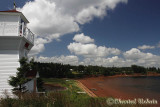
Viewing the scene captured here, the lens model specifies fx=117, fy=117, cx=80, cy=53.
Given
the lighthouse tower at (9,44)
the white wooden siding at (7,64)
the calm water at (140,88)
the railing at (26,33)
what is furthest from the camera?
the calm water at (140,88)

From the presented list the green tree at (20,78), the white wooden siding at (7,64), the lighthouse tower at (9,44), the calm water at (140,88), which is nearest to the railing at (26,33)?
the lighthouse tower at (9,44)

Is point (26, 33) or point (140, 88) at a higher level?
point (26, 33)

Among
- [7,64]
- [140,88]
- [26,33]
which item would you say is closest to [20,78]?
[7,64]

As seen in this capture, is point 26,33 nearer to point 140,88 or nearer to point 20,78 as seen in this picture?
point 20,78

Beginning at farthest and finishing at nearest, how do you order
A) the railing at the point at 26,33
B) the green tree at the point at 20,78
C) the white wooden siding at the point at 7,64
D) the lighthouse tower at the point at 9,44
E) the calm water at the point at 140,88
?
the calm water at the point at 140,88
the railing at the point at 26,33
the white wooden siding at the point at 7,64
the lighthouse tower at the point at 9,44
the green tree at the point at 20,78

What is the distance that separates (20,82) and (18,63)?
1.97 m

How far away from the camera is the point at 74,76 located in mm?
48875

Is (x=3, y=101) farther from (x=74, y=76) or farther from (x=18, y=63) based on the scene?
(x=74, y=76)

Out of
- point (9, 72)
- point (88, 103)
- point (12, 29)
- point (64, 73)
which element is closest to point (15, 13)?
point (12, 29)

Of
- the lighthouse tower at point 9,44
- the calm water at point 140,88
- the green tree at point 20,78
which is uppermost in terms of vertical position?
the lighthouse tower at point 9,44

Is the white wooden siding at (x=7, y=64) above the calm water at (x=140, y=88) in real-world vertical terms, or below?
above

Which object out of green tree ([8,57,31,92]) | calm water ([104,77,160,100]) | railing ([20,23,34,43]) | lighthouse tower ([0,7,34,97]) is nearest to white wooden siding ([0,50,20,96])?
lighthouse tower ([0,7,34,97])

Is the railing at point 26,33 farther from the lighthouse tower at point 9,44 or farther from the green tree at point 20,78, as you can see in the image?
the green tree at point 20,78

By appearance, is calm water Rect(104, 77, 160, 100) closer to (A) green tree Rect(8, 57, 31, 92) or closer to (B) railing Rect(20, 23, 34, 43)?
(A) green tree Rect(8, 57, 31, 92)
